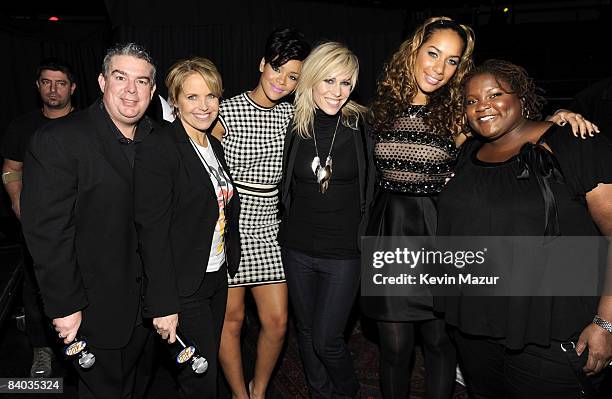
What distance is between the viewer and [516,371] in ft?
6.13

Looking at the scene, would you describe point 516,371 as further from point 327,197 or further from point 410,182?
point 327,197

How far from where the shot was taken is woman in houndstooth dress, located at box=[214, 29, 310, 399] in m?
2.57

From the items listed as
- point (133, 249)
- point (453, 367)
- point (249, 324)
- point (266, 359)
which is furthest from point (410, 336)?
point (249, 324)

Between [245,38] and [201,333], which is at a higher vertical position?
[245,38]

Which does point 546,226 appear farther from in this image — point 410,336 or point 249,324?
point 249,324

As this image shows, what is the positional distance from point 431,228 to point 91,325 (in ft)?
4.84

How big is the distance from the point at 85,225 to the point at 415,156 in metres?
1.40

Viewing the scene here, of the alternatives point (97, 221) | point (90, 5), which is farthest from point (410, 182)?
point (90, 5)

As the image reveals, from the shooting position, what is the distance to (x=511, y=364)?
1.89 m

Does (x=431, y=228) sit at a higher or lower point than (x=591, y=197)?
lower

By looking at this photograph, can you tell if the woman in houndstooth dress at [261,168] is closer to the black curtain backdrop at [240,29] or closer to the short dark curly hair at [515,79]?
the short dark curly hair at [515,79]

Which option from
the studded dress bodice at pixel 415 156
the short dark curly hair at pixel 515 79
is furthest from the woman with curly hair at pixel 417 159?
the short dark curly hair at pixel 515 79

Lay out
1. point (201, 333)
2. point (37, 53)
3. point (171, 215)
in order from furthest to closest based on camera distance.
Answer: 1. point (37, 53)
2. point (201, 333)
3. point (171, 215)

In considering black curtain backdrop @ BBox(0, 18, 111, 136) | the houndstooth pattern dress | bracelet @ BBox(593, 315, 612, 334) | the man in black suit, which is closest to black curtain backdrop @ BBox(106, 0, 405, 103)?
black curtain backdrop @ BBox(0, 18, 111, 136)
